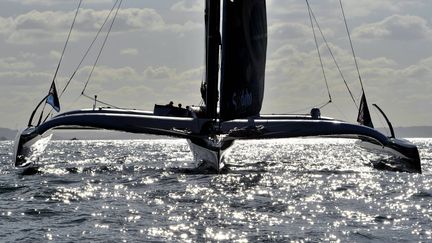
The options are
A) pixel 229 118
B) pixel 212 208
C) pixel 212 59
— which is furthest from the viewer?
pixel 212 59

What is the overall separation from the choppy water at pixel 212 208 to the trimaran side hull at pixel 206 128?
122 cm

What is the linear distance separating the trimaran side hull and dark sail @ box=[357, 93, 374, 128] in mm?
2649

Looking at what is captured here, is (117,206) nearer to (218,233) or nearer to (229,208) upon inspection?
(229,208)

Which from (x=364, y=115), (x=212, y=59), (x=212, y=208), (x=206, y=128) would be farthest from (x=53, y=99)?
(x=212, y=208)

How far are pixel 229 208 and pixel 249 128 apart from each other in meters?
6.74

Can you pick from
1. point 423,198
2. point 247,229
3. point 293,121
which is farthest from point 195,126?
point 247,229

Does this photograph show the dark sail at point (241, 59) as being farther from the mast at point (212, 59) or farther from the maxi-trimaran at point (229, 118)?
the mast at point (212, 59)

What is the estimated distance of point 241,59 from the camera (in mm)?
14773

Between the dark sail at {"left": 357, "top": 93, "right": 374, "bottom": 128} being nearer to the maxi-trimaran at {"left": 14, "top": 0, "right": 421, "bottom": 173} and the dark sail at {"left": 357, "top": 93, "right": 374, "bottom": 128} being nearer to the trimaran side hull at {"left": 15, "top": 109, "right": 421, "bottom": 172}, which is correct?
the maxi-trimaran at {"left": 14, "top": 0, "right": 421, "bottom": 173}

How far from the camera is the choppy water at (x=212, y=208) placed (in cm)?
832

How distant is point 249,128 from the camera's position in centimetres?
1688

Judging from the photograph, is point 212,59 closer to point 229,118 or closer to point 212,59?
point 212,59

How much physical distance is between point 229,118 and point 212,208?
15.1 ft

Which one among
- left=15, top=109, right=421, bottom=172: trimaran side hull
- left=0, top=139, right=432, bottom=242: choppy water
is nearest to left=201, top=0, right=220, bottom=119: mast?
left=15, top=109, right=421, bottom=172: trimaran side hull
